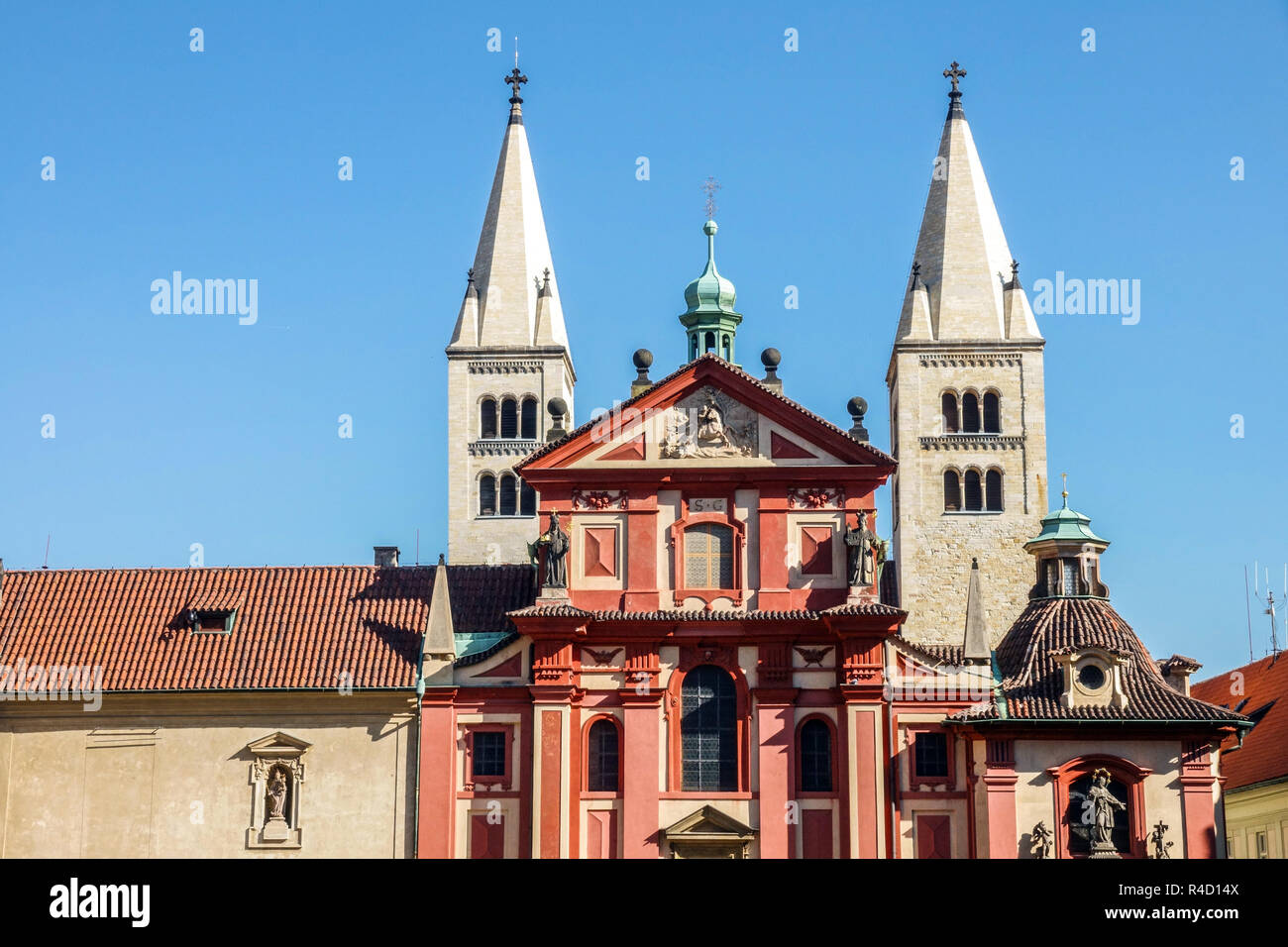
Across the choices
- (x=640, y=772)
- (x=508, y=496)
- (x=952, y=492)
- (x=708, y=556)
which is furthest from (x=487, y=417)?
(x=640, y=772)

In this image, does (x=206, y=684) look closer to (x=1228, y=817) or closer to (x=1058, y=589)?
(x=1058, y=589)

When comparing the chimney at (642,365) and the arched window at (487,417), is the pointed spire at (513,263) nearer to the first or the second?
the arched window at (487,417)

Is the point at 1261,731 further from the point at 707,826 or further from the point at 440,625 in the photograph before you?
the point at 440,625

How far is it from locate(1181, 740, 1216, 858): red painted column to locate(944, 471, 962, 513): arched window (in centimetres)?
2757

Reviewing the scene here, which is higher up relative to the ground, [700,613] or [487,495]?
[487,495]

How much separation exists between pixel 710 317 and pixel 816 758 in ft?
43.1

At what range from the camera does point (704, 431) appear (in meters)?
49.8

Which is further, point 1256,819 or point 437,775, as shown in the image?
point 1256,819

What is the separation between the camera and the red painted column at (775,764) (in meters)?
47.3

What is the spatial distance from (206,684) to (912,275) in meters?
37.7

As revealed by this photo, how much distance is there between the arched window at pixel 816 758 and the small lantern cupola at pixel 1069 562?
7.89 meters

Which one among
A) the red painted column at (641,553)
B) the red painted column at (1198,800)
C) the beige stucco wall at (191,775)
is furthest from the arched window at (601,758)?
the red painted column at (1198,800)

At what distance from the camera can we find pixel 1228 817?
6128 cm
